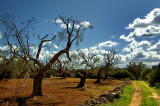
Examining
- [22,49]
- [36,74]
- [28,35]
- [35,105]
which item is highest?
[28,35]

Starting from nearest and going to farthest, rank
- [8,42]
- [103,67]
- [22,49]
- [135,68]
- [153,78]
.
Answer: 1. [22,49]
2. [8,42]
3. [153,78]
4. [103,67]
5. [135,68]

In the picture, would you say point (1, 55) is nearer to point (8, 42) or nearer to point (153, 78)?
point (8, 42)

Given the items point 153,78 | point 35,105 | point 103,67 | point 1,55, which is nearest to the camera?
point 35,105

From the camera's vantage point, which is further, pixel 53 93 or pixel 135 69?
pixel 135 69

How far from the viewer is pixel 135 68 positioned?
7688 cm

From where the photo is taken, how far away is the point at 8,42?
11.6 meters

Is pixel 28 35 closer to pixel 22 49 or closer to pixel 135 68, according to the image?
pixel 22 49

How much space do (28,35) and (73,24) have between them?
12.8 ft

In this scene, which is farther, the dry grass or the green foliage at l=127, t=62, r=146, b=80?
the green foliage at l=127, t=62, r=146, b=80

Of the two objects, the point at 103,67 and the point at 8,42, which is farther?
the point at 103,67

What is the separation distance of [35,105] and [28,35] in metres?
5.40

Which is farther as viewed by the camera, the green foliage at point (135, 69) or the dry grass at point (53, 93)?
the green foliage at point (135, 69)

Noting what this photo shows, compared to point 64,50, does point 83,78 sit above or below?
below

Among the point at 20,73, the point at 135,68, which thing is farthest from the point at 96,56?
the point at 135,68
